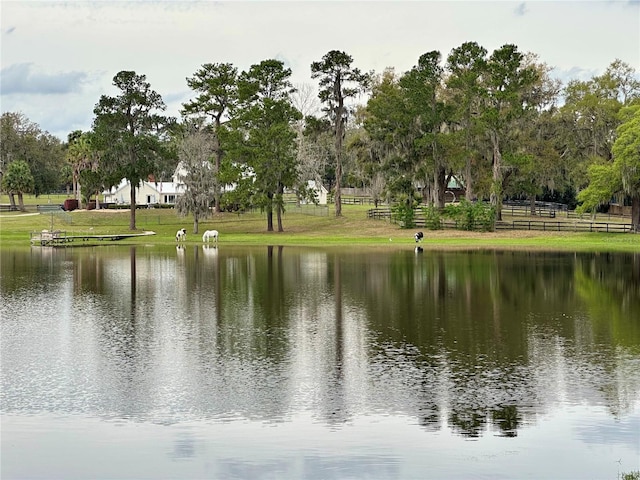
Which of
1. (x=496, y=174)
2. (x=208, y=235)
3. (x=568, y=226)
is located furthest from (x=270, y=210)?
(x=568, y=226)

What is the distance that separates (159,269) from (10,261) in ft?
45.7

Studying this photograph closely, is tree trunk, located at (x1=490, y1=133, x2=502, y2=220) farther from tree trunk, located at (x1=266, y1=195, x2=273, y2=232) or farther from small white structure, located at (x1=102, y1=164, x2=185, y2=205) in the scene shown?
small white structure, located at (x1=102, y1=164, x2=185, y2=205)

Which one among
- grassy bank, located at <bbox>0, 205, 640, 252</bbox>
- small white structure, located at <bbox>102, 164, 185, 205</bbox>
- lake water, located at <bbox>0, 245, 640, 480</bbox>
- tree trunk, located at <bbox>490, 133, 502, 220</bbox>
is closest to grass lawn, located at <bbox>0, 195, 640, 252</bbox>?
grassy bank, located at <bbox>0, 205, 640, 252</bbox>

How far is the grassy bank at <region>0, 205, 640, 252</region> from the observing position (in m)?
72.1

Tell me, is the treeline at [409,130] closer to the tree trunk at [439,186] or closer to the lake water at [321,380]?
the tree trunk at [439,186]

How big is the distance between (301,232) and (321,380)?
6700 cm

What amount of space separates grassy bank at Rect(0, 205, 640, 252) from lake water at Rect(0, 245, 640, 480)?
102ft

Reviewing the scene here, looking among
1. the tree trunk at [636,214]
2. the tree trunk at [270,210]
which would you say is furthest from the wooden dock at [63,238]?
the tree trunk at [636,214]

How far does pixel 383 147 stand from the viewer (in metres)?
90.6

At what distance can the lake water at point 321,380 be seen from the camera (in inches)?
599

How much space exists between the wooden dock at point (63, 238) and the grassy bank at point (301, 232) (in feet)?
5.86

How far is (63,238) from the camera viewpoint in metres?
78.4

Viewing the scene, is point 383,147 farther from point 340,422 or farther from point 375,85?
point 340,422

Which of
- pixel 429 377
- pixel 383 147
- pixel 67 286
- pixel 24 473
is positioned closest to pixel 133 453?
pixel 24 473
